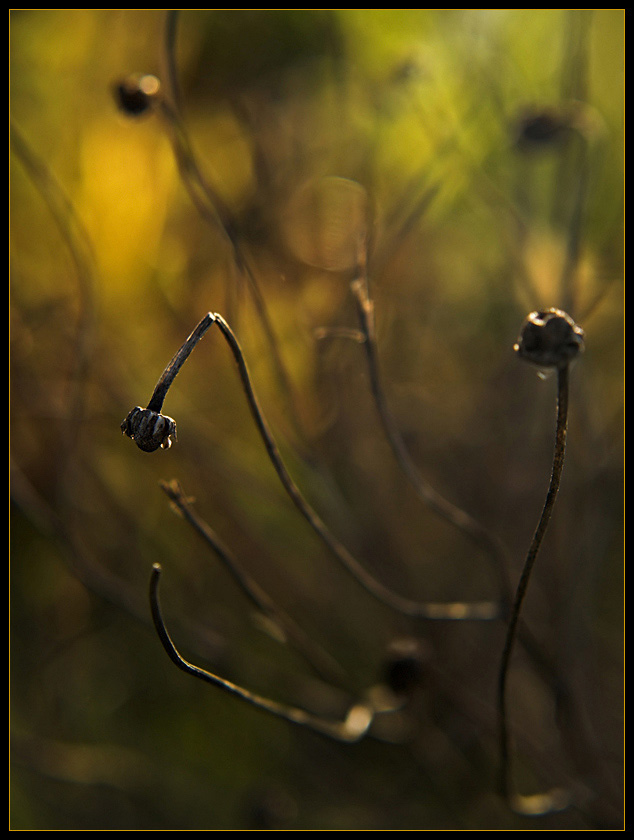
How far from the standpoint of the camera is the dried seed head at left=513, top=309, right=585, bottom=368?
29cm

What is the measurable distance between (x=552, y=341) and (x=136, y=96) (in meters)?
0.40

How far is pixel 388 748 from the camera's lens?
729 millimetres

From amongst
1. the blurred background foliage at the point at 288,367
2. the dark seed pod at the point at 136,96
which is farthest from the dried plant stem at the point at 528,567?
the dark seed pod at the point at 136,96

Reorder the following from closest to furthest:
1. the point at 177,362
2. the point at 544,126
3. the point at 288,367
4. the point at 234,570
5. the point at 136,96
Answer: the point at 177,362 < the point at 234,570 < the point at 136,96 < the point at 544,126 < the point at 288,367

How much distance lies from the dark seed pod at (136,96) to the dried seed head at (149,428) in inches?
13.0

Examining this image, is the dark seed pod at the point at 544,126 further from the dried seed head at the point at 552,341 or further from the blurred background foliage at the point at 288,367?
the dried seed head at the point at 552,341

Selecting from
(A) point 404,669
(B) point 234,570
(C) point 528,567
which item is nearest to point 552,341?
(C) point 528,567

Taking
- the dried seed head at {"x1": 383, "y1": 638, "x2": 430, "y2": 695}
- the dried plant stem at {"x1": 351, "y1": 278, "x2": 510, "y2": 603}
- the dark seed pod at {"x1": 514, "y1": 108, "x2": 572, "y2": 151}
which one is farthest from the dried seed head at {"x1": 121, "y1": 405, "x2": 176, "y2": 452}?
the dark seed pod at {"x1": 514, "y1": 108, "x2": 572, "y2": 151}

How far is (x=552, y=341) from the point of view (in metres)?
0.30

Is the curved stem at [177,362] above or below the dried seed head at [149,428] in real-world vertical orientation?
above

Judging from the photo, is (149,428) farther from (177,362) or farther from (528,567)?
(528,567)

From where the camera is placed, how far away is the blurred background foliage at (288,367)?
2.36 ft

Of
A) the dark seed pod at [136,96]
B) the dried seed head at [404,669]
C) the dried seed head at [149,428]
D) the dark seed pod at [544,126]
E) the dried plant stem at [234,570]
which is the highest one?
the dark seed pod at [136,96]
